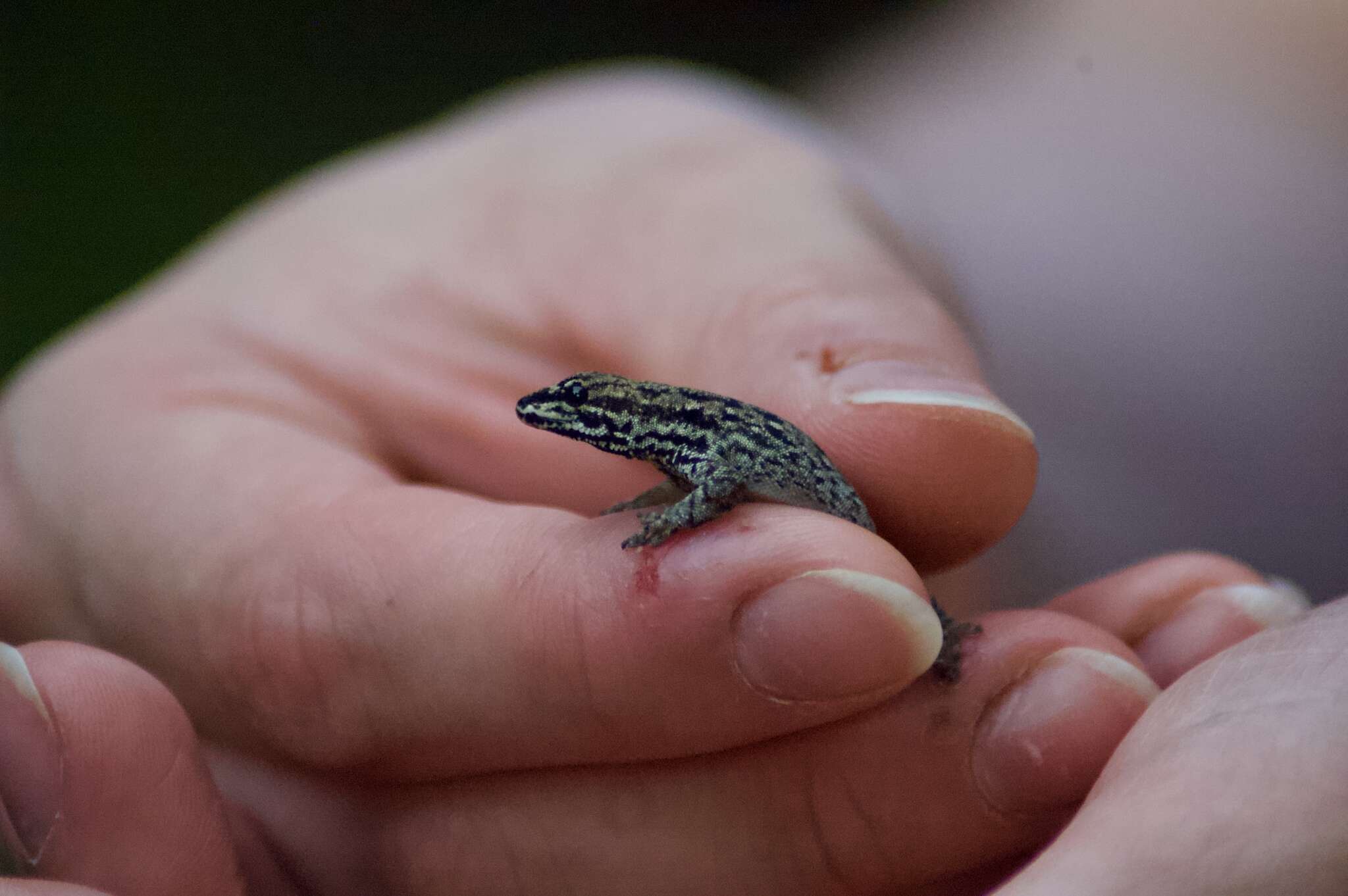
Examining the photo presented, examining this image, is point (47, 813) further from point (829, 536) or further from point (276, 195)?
point (276, 195)

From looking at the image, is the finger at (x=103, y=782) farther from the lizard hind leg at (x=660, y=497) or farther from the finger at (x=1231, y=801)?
the finger at (x=1231, y=801)

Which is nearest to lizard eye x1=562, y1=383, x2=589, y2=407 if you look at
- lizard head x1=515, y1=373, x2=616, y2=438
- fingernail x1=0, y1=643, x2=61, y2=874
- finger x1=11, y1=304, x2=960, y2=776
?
lizard head x1=515, y1=373, x2=616, y2=438

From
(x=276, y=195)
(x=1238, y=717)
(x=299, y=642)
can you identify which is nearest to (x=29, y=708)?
(x=299, y=642)

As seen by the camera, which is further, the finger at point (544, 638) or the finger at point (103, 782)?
the finger at point (544, 638)

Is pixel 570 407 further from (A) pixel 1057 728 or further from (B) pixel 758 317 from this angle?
(A) pixel 1057 728

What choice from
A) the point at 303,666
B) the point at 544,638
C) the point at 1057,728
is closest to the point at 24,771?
the point at 303,666

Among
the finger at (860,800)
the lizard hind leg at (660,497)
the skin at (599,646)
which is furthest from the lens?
the lizard hind leg at (660,497)

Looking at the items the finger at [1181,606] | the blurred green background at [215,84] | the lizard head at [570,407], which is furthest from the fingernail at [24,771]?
the blurred green background at [215,84]
